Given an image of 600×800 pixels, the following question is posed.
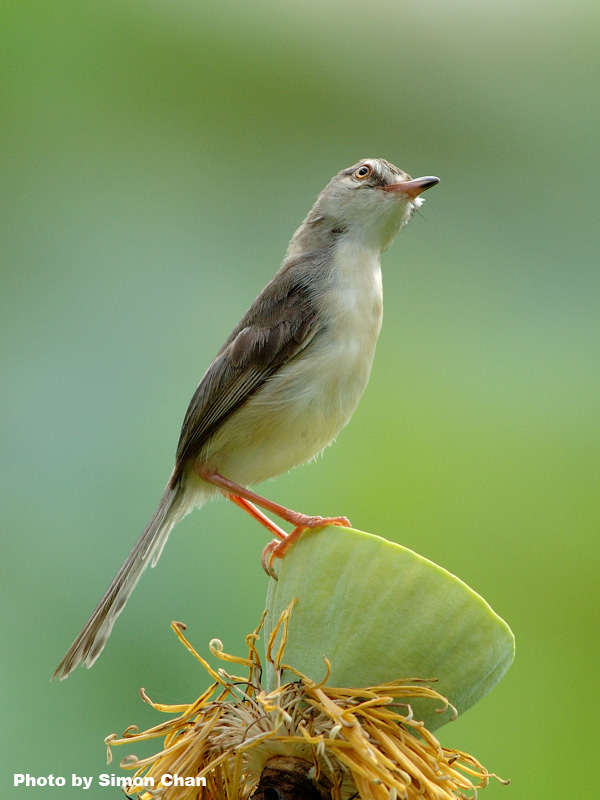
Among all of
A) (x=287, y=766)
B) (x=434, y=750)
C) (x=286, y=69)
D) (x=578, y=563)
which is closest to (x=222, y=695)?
(x=287, y=766)

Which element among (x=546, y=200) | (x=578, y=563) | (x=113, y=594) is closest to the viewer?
(x=113, y=594)

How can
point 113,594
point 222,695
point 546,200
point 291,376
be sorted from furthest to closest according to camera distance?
point 546,200, point 291,376, point 113,594, point 222,695

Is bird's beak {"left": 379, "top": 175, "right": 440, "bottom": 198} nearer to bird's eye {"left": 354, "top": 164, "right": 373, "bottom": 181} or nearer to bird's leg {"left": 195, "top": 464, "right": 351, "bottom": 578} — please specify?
bird's eye {"left": 354, "top": 164, "right": 373, "bottom": 181}

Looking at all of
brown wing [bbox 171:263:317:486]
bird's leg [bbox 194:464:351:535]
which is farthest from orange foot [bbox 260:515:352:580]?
brown wing [bbox 171:263:317:486]

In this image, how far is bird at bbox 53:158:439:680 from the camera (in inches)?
87.7

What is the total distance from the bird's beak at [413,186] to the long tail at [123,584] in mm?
1117

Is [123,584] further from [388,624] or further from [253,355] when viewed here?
[388,624]

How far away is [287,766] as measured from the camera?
1269 mm

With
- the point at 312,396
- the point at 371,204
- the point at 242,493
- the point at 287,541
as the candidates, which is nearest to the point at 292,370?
the point at 312,396

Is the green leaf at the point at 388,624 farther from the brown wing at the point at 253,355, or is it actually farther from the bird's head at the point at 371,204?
the bird's head at the point at 371,204

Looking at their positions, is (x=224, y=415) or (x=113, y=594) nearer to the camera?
(x=113, y=594)

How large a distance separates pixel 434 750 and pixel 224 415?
123 centimetres

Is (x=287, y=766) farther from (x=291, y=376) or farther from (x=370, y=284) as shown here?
(x=370, y=284)

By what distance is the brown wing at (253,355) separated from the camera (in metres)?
2.29
